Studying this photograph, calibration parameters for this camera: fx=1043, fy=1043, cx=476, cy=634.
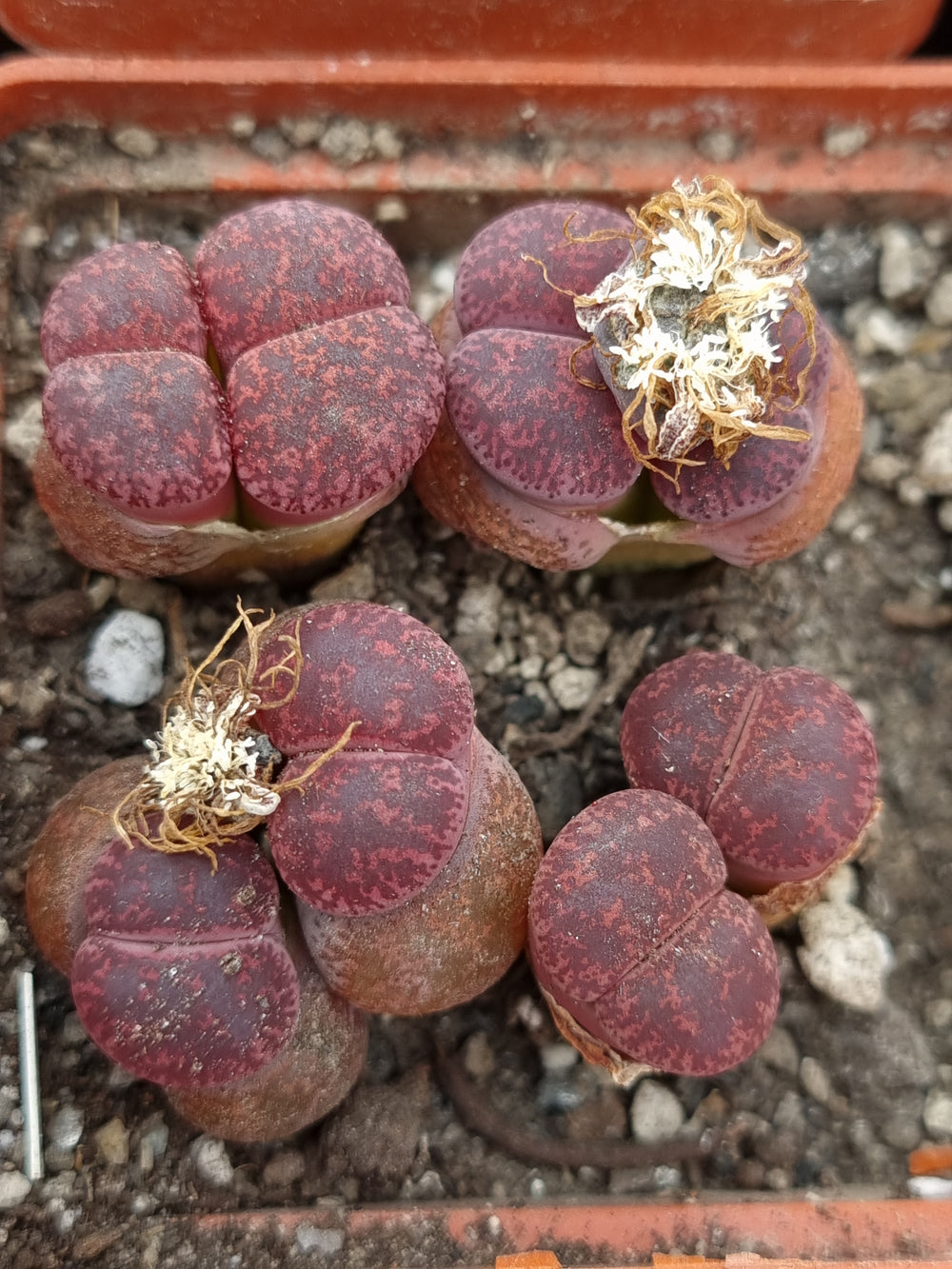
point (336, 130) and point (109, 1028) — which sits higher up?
point (336, 130)

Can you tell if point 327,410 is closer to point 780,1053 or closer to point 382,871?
point 382,871

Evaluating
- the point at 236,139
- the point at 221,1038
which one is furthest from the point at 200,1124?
the point at 236,139

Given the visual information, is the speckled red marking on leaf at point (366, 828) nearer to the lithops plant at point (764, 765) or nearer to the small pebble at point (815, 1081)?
the lithops plant at point (764, 765)

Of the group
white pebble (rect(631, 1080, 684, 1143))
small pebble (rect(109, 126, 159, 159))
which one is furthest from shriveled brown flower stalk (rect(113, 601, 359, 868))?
small pebble (rect(109, 126, 159, 159))

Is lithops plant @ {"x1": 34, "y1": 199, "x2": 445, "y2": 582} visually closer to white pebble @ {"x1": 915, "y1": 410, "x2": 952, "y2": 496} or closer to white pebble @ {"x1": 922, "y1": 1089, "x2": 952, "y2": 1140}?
white pebble @ {"x1": 915, "y1": 410, "x2": 952, "y2": 496}

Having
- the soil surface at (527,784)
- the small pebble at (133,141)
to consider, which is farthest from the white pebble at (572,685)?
the small pebble at (133,141)

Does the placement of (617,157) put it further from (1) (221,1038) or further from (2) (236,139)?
(1) (221,1038)
